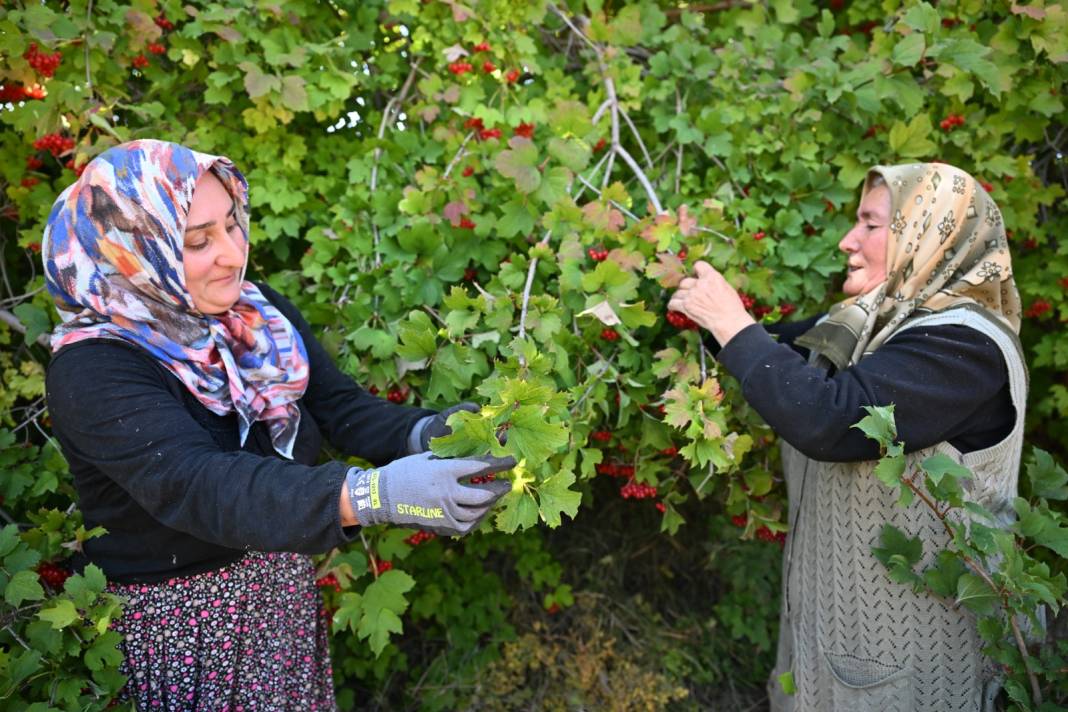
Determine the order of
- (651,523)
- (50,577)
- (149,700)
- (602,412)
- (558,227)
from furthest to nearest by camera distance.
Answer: (651,523) < (602,412) < (558,227) < (50,577) < (149,700)

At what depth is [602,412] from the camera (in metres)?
2.63

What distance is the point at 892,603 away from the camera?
2.17 meters

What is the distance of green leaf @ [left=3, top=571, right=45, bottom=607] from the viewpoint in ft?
5.99

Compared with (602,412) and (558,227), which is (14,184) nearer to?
(558,227)

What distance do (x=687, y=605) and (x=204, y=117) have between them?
9.68 feet

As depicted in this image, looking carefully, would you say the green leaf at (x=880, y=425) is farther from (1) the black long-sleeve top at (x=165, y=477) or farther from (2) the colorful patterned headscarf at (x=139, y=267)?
(2) the colorful patterned headscarf at (x=139, y=267)

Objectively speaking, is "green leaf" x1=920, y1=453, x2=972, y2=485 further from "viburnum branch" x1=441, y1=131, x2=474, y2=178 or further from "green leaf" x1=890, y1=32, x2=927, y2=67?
"viburnum branch" x1=441, y1=131, x2=474, y2=178

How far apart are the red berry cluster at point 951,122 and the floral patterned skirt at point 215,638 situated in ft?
8.43

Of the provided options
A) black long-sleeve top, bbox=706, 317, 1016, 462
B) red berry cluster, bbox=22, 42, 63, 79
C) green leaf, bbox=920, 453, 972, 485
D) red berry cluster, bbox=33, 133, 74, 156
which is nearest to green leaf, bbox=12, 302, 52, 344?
red berry cluster, bbox=33, 133, 74, 156

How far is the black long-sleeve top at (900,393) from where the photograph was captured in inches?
79.7

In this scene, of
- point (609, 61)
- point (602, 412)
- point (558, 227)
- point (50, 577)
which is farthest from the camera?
point (609, 61)

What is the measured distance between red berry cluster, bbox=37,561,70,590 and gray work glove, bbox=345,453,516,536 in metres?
1.03

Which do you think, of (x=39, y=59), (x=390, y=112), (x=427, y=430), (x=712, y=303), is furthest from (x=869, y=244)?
(x=39, y=59)

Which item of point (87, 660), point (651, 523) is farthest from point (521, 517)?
point (651, 523)
